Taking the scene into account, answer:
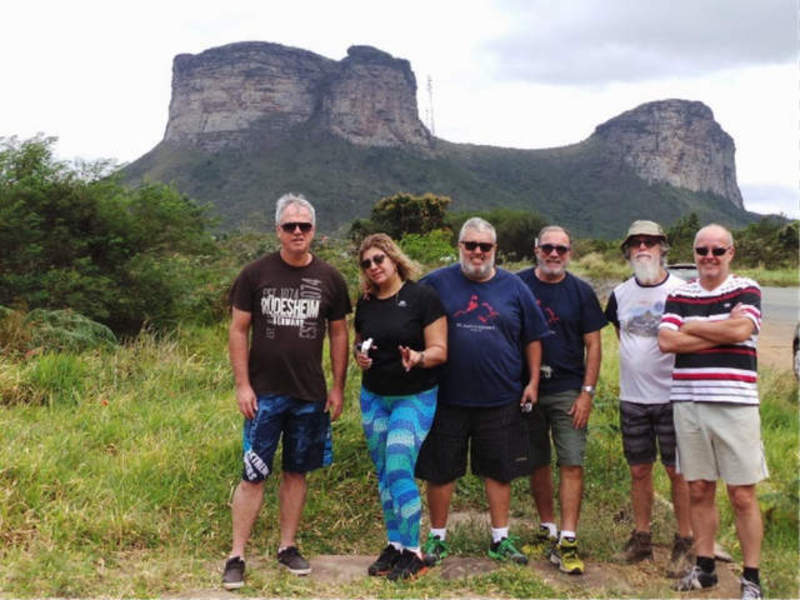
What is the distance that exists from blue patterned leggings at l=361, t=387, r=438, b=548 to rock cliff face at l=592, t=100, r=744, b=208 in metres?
104

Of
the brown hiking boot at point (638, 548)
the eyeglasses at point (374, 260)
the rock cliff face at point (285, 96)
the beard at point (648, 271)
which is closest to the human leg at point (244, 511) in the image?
the eyeglasses at point (374, 260)

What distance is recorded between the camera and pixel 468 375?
4.36 metres

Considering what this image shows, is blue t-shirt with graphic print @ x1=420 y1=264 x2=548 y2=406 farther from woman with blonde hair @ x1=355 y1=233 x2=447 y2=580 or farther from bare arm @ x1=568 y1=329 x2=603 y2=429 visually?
bare arm @ x1=568 y1=329 x2=603 y2=429

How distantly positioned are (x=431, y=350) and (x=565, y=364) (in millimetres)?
936

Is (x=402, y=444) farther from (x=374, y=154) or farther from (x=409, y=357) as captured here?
(x=374, y=154)

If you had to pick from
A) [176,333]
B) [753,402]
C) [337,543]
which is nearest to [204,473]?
→ [337,543]

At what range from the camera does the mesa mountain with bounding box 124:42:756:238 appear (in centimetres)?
7819

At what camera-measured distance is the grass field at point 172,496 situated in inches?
161

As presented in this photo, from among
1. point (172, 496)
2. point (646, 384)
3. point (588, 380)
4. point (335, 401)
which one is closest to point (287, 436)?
point (335, 401)

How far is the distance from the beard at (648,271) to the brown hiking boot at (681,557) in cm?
155

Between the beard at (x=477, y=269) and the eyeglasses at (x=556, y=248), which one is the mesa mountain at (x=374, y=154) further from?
the beard at (x=477, y=269)

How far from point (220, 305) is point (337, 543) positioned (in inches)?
236

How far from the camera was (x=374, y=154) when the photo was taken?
90125 millimetres

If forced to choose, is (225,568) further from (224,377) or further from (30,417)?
(224,377)
